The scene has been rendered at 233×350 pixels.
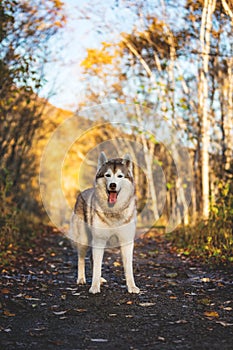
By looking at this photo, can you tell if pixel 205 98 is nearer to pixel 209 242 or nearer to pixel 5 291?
pixel 209 242

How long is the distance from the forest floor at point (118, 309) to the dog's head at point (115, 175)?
1218 millimetres

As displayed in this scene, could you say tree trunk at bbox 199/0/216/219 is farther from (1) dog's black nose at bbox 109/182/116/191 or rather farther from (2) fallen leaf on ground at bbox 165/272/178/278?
(1) dog's black nose at bbox 109/182/116/191

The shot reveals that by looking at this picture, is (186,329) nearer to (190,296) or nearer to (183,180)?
(190,296)

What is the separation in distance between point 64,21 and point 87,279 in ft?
31.9

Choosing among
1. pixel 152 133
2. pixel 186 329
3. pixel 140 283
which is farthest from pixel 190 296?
pixel 152 133

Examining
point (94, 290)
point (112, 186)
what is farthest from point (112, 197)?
point (94, 290)

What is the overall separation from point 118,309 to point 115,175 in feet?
4.94

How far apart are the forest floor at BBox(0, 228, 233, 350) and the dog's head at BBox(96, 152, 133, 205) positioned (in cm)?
122

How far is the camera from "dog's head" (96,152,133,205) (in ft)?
19.0

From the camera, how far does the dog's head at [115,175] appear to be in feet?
19.0

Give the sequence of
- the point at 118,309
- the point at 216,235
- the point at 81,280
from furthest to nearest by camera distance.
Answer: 1. the point at 216,235
2. the point at 81,280
3. the point at 118,309

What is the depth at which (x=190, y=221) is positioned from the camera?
12.2 meters

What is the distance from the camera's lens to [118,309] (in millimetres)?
5227

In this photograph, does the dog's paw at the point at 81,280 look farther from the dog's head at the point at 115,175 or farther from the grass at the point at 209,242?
the grass at the point at 209,242
